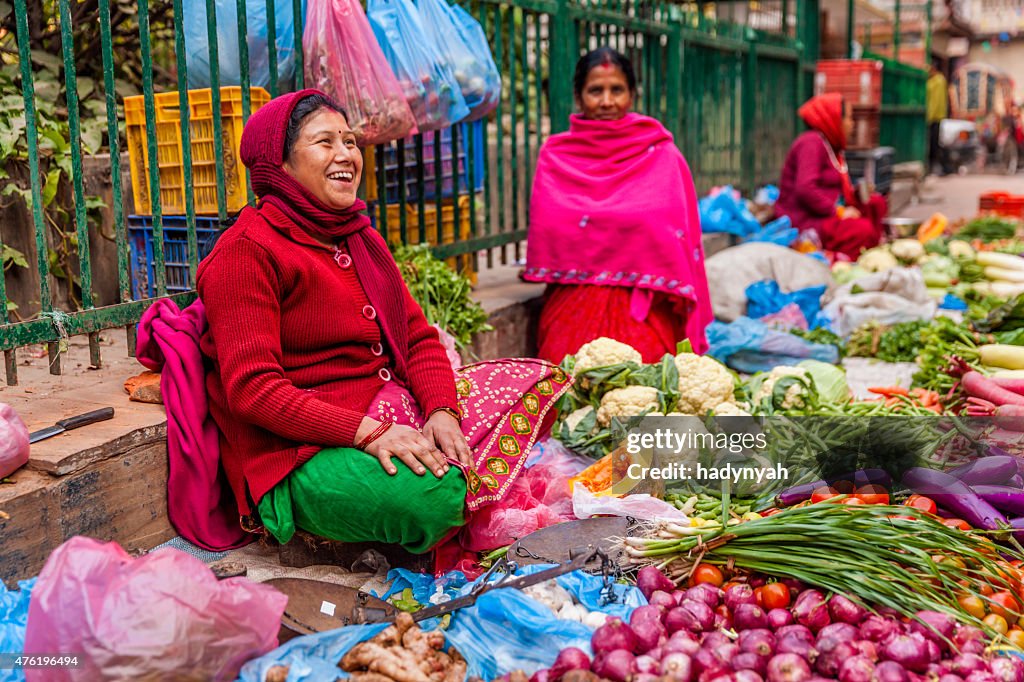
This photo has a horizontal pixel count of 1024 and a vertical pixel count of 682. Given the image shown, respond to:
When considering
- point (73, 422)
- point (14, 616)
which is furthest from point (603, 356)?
point (14, 616)

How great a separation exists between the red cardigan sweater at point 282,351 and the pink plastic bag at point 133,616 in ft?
1.80

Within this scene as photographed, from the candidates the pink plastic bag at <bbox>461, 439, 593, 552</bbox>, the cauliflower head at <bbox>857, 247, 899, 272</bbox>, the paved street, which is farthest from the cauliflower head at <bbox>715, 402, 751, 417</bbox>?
the paved street

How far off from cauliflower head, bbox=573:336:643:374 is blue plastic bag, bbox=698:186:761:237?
11.8ft

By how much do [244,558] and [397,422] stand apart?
616 millimetres

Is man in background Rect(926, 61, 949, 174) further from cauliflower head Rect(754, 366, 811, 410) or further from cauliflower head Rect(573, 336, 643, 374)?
cauliflower head Rect(573, 336, 643, 374)

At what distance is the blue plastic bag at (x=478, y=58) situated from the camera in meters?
4.32

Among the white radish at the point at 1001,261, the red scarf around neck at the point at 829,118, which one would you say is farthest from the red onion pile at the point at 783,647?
the red scarf around neck at the point at 829,118

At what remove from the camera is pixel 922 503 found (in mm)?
3070

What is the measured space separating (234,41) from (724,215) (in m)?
4.63

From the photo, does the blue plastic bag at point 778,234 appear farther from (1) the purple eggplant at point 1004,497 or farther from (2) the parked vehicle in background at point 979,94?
(2) the parked vehicle in background at point 979,94

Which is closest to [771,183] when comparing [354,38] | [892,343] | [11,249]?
[892,343]

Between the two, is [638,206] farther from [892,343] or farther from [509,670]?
[509,670]

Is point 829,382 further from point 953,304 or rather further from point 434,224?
point 953,304

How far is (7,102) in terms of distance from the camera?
409 cm
